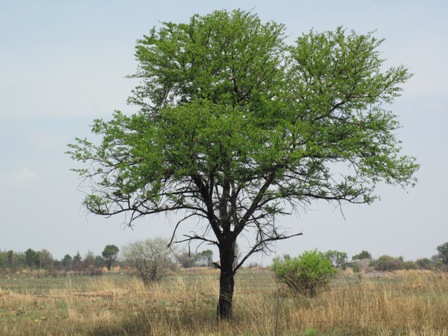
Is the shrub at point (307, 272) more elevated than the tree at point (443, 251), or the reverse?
the tree at point (443, 251)

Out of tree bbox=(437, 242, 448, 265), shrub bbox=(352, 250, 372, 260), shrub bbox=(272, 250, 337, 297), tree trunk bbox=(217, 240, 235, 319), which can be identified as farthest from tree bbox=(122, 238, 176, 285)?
shrub bbox=(352, 250, 372, 260)

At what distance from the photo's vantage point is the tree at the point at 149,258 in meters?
33.8

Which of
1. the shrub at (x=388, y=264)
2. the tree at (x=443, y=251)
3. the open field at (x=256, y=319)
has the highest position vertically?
the tree at (x=443, y=251)

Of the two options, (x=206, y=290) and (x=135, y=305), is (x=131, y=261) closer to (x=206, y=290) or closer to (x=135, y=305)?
(x=206, y=290)

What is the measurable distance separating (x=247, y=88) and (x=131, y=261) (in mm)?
19786

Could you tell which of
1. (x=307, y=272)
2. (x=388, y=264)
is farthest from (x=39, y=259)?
(x=307, y=272)

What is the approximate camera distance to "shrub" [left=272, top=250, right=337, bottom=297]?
83.3 ft

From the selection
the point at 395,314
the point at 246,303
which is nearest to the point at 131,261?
the point at 246,303

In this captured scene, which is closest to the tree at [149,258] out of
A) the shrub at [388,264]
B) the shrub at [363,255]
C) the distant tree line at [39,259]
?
the shrub at [388,264]

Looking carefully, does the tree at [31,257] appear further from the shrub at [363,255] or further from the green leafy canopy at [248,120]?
the green leafy canopy at [248,120]

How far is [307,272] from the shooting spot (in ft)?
83.5

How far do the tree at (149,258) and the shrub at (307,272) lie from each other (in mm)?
9695

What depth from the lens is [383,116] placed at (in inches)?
687

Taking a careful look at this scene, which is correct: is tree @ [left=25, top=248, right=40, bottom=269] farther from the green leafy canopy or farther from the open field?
the green leafy canopy
